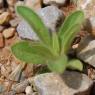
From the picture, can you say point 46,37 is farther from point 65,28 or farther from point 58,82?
point 58,82

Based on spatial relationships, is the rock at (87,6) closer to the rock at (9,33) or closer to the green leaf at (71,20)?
the green leaf at (71,20)

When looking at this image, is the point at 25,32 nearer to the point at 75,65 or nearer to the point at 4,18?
the point at 4,18

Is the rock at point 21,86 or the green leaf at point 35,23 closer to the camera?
the green leaf at point 35,23

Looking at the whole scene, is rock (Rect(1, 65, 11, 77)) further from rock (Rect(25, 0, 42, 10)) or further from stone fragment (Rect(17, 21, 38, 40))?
rock (Rect(25, 0, 42, 10))

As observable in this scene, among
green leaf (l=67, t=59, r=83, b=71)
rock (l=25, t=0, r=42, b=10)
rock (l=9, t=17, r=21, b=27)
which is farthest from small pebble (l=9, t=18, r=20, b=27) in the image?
green leaf (l=67, t=59, r=83, b=71)

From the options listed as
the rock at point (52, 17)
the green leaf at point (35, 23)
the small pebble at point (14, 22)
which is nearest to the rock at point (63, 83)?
the green leaf at point (35, 23)

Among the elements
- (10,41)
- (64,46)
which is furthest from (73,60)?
(10,41)

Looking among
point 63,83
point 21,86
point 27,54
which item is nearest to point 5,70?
point 21,86
